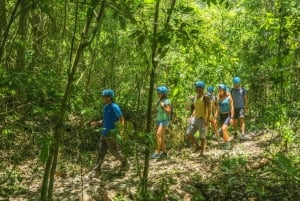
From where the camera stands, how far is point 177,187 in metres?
8.22

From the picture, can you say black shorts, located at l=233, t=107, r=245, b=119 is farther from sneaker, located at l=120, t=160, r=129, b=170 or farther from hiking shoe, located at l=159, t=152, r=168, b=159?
sneaker, located at l=120, t=160, r=129, b=170

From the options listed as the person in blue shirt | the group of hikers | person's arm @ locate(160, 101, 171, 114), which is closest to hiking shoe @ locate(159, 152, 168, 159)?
the group of hikers

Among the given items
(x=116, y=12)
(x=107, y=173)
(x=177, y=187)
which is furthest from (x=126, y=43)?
(x=116, y=12)

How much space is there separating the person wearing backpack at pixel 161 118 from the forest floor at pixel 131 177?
250 mm

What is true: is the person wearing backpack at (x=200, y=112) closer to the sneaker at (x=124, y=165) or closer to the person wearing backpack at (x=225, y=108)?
the person wearing backpack at (x=225, y=108)

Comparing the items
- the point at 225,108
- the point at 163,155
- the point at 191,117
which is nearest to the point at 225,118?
the point at 225,108

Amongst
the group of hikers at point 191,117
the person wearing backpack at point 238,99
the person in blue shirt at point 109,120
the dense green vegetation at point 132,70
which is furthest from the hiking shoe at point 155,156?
the person wearing backpack at point 238,99

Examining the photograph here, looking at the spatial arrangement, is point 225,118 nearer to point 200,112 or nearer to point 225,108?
point 225,108

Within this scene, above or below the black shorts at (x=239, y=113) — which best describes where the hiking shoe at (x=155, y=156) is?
below

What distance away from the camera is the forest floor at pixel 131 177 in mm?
7852

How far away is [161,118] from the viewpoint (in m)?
10.3

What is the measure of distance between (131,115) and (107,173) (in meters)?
3.78

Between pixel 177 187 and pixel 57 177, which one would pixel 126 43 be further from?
pixel 177 187

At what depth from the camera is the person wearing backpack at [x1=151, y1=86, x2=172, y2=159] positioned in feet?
31.9
